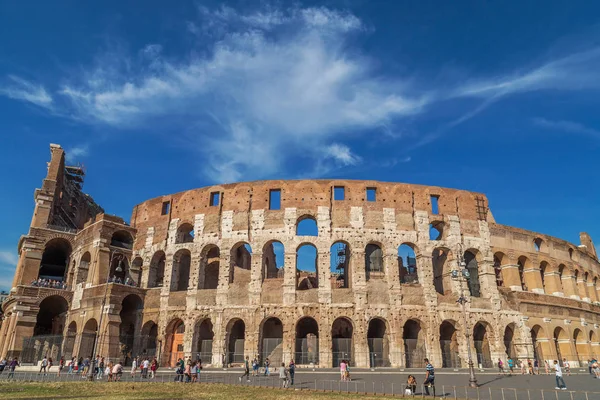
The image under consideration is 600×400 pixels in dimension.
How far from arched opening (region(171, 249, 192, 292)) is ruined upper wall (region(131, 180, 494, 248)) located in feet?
6.71

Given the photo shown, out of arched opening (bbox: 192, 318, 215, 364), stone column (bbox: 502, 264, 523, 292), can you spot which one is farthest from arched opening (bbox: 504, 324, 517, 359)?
arched opening (bbox: 192, 318, 215, 364)

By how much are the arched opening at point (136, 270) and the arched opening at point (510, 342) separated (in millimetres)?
26791

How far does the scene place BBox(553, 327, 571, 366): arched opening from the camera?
31.7 m

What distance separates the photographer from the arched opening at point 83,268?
33338 millimetres

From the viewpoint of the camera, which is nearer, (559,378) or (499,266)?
(559,378)

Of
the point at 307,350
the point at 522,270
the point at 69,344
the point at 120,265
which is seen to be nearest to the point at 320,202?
the point at 307,350

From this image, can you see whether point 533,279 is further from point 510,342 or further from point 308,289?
point 308,289

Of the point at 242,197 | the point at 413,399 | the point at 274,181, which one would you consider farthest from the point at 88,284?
the point at 413,399

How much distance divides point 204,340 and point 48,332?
64.6 feet

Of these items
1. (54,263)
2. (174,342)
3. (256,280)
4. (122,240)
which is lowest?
(174,342)

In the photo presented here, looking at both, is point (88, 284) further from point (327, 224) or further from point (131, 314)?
point (327, 224)

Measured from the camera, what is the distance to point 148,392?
15.5 metres

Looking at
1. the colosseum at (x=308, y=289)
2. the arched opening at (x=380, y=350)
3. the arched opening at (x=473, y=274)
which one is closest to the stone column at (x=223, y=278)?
the colosseum at (x=308, y=289)

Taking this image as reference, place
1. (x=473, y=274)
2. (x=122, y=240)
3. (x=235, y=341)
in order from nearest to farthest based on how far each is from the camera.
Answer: (x=235, y=341)
(x=473, y=274)
(x=122, y=240)
